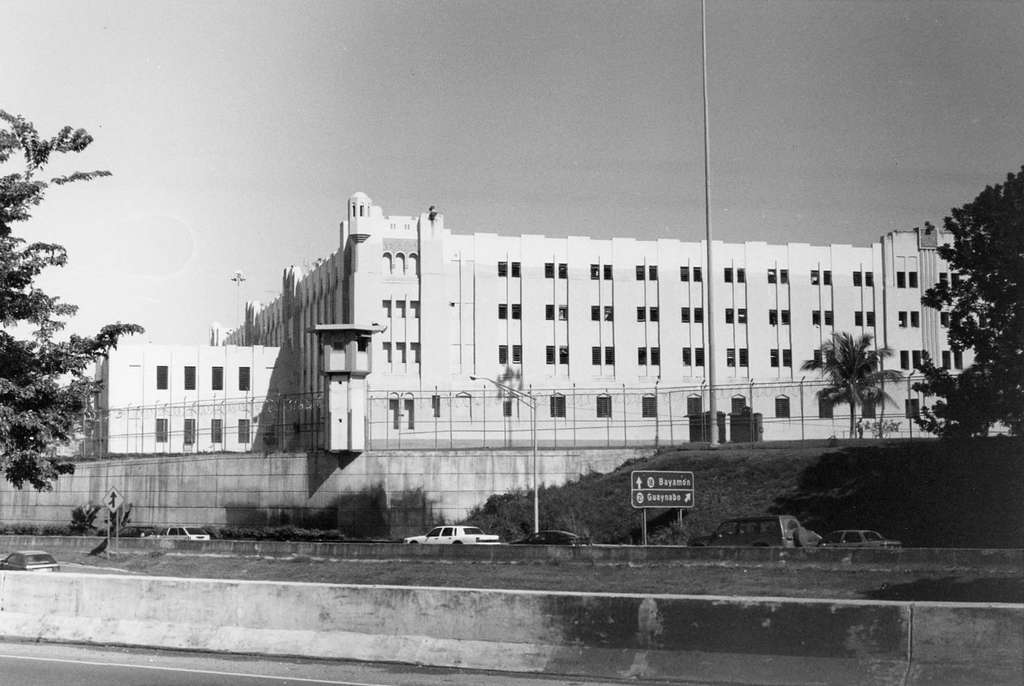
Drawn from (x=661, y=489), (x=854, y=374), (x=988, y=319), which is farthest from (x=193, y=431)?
(x=988, y=319)

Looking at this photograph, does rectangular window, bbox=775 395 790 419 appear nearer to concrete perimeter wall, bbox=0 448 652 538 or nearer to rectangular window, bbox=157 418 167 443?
concrete perimeter wall, bbox=0 448 652 538

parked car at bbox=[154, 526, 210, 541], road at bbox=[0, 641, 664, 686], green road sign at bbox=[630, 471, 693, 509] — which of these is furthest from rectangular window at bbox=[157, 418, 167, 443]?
road at bbox=[0, 641, 664, 686]

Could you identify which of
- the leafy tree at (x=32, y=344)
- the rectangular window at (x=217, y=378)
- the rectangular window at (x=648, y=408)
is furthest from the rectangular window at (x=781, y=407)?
the leafy tree at (x=32, y=344)

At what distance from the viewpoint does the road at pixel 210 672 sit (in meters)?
13.6

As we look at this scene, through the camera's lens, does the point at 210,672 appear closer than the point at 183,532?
Yes

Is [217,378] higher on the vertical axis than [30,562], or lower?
higher

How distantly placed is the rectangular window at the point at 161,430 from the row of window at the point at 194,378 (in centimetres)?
900

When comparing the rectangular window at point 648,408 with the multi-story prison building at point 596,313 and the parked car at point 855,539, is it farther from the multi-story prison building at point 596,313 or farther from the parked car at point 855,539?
the parked car at point 855,539

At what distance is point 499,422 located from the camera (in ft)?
255

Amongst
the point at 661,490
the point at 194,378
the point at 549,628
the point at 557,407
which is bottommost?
the point at 661,490

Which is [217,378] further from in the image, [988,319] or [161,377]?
[988,319]

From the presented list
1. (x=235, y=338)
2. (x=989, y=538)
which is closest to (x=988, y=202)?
(x=989, y=538)

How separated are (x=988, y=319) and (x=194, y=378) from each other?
206ft

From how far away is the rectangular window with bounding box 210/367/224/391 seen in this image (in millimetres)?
91750
